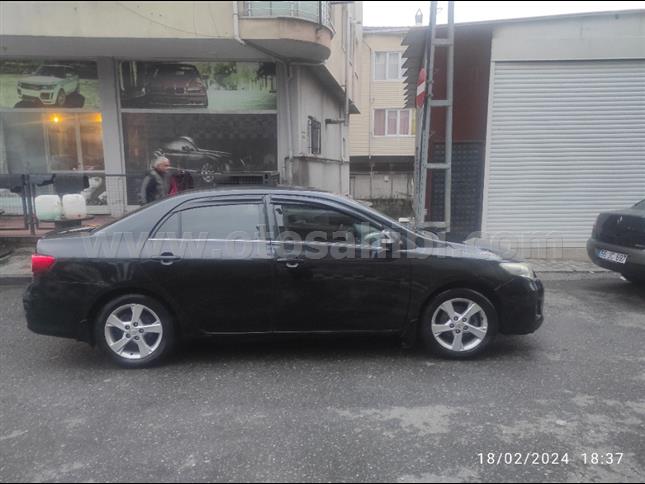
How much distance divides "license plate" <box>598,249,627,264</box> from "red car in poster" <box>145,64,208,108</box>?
807cm

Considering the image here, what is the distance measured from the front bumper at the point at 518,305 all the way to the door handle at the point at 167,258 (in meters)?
2.73

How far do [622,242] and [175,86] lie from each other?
8.75 metres

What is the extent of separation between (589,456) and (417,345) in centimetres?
185

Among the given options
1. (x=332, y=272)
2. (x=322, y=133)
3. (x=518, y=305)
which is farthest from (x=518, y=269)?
(x=322, y=133)

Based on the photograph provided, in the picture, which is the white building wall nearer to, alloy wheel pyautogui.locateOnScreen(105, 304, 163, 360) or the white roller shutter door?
the white roller shutter door

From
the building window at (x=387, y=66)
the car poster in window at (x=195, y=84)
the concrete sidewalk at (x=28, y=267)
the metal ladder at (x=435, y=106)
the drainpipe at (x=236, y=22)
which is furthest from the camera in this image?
the building window at (x=387, y=66)

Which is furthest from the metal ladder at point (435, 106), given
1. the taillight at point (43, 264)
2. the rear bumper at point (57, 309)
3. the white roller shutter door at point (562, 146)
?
the taillight at point (43, 264)

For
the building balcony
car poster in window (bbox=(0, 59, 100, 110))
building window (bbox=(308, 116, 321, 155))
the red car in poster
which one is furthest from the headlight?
car poster in window (bbox=(0, 59, 100, 110))

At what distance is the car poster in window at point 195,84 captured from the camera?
1040 cm

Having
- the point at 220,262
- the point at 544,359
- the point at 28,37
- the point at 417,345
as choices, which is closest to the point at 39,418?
the point at 220,262

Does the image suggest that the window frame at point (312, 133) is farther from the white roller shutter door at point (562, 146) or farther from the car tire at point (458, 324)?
the car tire at point (458, 324)

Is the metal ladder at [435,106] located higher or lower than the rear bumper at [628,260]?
higher

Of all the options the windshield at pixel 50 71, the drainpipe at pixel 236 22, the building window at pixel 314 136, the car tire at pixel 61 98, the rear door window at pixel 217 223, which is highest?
the drainpipe at pixel 236 22

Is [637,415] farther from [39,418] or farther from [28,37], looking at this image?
[28,37]
